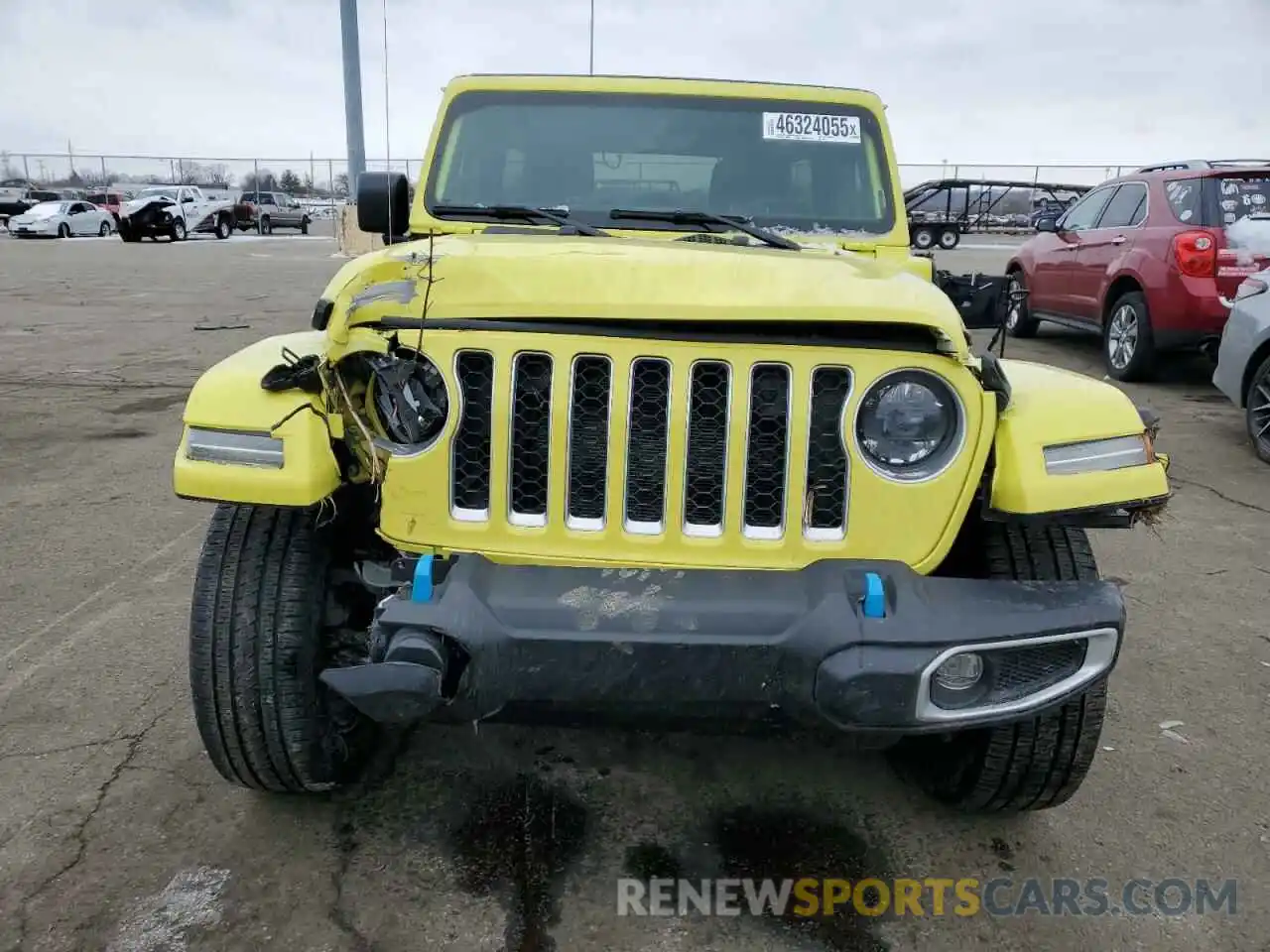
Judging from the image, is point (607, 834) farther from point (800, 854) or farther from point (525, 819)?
point (800, 854)

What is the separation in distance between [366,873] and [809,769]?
4.08 ft

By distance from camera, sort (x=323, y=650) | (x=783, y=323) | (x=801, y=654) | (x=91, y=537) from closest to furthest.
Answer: (x=801, y=654) → (x=783, y=323) → (x=323, y=650) → (x=91, y=537)

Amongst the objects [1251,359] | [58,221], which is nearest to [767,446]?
[1251,359]

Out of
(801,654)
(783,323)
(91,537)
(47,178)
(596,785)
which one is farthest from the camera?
(47,178)

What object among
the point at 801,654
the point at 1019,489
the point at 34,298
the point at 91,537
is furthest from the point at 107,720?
the point at 34,298

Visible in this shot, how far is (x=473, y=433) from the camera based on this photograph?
2111 mm

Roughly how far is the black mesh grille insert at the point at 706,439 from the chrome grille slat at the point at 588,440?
176 millimetres

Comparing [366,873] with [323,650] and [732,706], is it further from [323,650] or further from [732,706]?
[732,706]

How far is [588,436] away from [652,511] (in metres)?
0.21

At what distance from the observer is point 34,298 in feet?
46.3

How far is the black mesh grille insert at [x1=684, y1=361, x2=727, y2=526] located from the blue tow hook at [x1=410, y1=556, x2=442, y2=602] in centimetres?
55

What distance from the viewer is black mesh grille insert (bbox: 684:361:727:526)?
6.83ft

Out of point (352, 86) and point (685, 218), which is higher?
point (352, 86)

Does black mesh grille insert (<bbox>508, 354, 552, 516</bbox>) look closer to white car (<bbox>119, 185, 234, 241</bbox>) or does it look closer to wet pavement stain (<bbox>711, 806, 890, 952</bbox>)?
wet pavement stain (<bbox>711, 806, 890, 952</bbox>)
